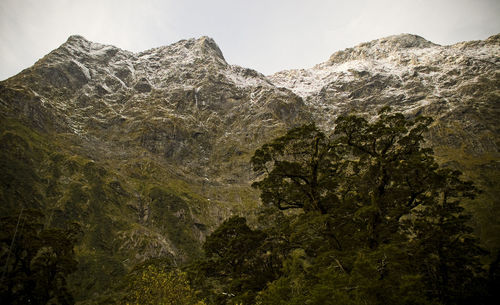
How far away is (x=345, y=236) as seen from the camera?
19250 mm

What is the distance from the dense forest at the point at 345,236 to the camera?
1324 centimetres

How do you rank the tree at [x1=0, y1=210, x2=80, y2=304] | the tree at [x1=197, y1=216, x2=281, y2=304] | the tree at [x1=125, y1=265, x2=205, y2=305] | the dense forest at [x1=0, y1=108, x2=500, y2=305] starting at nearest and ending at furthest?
the dense forest at [x1=0, y1=108, x2=500, y2=305] < the tree at [x1=125, y1=265, x2=205, y2=305] < the tree at [x1=197, y1=216, x2=281, y2=304] < the tree at [x1=0, y1=210, x2=80, y2=304]

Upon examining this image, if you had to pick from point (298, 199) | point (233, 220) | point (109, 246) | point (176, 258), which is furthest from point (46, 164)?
point (298, 199)

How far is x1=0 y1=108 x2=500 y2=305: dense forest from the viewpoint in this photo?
43.4 feet

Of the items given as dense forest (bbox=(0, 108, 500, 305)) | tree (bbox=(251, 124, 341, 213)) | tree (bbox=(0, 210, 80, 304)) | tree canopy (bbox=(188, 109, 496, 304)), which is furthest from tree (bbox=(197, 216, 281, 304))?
tree (bbox=(0, 210, 80, 304))

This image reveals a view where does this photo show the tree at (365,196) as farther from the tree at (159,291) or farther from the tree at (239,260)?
the tree at (159,291)

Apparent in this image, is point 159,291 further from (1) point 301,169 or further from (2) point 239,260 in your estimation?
(1) point 301,169

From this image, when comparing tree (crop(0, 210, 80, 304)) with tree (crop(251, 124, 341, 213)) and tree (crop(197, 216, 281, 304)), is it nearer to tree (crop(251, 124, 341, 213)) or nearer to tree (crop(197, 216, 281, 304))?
tree (crop(197, 216, 281, 304))

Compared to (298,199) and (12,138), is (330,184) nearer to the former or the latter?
(298,199)

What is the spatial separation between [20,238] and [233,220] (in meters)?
20.8

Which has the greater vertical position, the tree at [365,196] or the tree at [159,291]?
the tree at [365,196]

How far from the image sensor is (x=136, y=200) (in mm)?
169000

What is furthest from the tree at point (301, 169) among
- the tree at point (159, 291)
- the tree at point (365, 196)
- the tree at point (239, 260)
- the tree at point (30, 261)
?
the tree at point (30, 261)

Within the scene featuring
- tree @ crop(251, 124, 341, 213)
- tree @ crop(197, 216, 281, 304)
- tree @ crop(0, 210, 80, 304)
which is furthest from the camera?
tree @ crop(0, 210, 80, 304)
